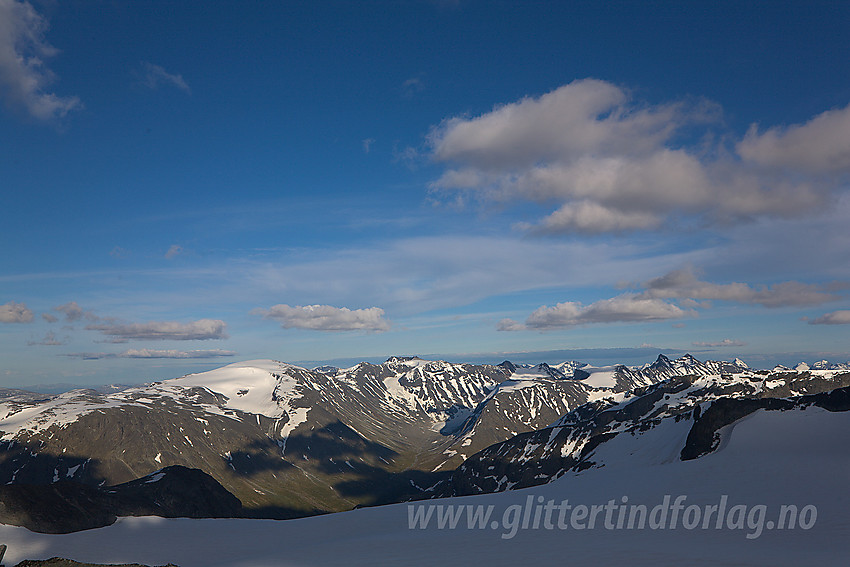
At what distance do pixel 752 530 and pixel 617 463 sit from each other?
86.6 metres

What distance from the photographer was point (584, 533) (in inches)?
1123

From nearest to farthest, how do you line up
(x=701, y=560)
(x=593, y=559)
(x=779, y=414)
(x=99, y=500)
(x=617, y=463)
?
(x=701, y=560), (x=593, y=559), (x=99, y=500), (x=779, y=414), (x=617, y=463)

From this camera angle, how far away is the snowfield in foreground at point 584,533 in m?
22.6

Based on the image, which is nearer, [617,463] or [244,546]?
[244,546]

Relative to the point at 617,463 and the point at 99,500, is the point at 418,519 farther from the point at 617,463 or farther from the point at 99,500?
the point at 617,463

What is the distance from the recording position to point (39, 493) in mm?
53562

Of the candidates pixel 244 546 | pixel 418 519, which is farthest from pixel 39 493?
pixel 418 519

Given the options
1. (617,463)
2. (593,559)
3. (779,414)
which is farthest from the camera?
(617,463)

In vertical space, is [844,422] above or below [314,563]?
below

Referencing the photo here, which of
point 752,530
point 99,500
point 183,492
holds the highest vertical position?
point 752,530

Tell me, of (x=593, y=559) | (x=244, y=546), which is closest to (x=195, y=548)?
(x=244, y=546)

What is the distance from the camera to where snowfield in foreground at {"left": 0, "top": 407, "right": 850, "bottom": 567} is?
74.1 feet

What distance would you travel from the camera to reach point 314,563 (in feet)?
87.2

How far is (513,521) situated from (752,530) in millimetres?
15033
